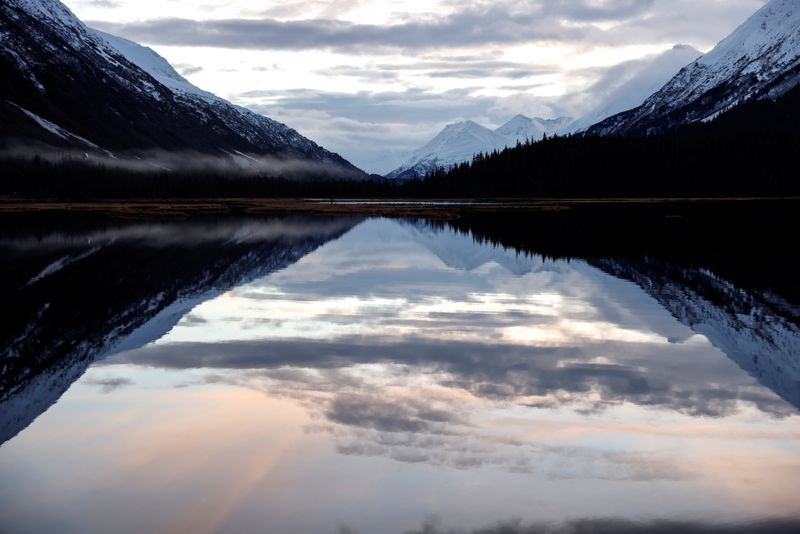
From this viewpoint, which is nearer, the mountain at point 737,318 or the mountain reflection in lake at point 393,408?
the mountain reflection in lake at point 393,408

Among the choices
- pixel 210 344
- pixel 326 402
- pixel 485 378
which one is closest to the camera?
pixel 326 402

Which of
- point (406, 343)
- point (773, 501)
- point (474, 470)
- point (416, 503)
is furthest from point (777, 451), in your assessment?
point (406, 343)

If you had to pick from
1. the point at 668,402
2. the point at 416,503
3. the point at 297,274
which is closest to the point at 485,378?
the point at 668,402

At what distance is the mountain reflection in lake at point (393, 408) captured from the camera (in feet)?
49.4

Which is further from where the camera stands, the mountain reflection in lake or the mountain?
the mountain

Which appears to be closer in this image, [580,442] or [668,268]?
[580,442]

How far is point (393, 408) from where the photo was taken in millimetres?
21328

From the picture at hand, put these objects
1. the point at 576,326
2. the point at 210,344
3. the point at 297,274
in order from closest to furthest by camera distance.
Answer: the point at 210,344
the point at 576,326
the point at 297,274

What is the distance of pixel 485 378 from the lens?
982 inches

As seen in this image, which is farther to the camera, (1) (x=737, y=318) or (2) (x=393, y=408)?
(1) (x=737, y=318)

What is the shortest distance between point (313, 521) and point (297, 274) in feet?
137

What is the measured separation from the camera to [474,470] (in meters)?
16.7

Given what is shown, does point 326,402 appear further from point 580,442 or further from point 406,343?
point 406,343

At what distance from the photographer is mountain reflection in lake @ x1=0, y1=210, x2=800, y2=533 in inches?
593
